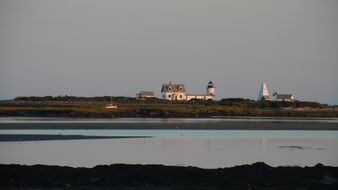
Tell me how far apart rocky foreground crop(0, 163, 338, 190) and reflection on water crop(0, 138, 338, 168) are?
290 centimetres

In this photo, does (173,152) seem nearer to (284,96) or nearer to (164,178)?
(164,178)

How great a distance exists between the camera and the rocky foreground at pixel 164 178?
58.8ft

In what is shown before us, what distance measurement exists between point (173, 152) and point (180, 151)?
62 centimetres

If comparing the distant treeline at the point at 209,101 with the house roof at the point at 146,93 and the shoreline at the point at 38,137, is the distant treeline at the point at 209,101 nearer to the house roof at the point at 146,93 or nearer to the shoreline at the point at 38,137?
the house roof at the point at 146,93

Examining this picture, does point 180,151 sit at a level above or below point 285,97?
below

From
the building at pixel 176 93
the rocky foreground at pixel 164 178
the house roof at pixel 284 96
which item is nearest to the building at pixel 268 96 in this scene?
the house roof at pixel 284 96

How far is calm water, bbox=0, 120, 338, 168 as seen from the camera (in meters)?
24.2

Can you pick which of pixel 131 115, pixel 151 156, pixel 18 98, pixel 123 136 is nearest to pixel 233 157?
pixel 151 156

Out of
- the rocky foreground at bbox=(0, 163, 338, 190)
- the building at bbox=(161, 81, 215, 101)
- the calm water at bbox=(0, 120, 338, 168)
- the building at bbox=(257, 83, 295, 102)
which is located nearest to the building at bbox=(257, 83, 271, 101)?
the building at bbox=(257, 83, 295, 102)

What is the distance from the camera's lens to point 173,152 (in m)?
27.7

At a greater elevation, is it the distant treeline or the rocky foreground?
the distant treeline

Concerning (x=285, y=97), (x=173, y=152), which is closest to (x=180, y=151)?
(x=173, y=152)

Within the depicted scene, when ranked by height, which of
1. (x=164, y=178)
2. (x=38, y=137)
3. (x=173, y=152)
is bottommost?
(x=164, y=178)

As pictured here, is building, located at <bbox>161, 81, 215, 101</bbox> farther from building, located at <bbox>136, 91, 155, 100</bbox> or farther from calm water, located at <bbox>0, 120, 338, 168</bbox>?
calm water, located at <bbox>0, 120, 338, 168</bbox>
